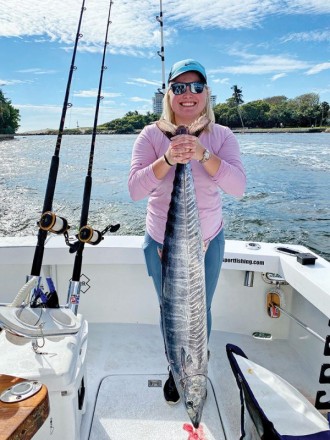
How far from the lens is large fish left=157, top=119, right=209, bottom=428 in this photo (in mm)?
1411

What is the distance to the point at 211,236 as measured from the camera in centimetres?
177

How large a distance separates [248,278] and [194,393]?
131cm

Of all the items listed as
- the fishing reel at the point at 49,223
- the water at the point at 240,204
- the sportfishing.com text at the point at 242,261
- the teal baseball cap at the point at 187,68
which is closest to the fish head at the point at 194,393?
the fishing reel at the point at 49,223

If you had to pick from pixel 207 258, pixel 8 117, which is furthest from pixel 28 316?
pixel 8 117

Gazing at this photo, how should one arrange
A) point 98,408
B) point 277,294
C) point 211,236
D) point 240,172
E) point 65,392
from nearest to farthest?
point 65,392
point 240,172
point 211,236
point 98,408
point 277,294

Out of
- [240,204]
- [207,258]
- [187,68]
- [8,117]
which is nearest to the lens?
[187,68]

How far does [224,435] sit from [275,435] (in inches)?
18.3

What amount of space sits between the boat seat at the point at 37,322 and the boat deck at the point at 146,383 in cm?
76

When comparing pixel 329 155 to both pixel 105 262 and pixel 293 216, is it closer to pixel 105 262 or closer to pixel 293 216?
pixel 293 216

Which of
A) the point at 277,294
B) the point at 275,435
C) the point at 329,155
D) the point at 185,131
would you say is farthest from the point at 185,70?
the point at 329,155

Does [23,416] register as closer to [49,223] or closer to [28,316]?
[28,316]

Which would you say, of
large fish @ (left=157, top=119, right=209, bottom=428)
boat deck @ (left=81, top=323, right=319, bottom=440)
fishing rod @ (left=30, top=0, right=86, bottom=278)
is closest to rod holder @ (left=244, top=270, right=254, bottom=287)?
boat deck @ (left=81, top=323, right=319, bottom=440)

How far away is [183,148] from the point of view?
4.40 ft

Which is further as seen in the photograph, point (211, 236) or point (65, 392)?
point (211, 236)
